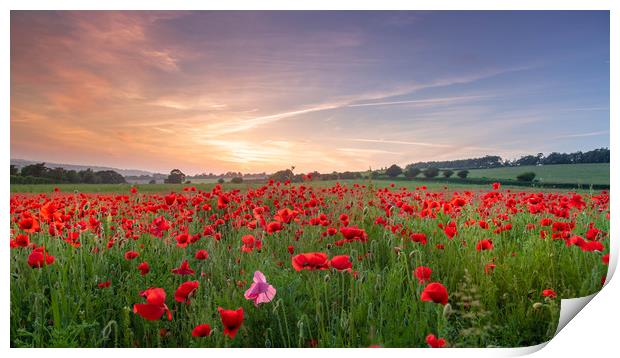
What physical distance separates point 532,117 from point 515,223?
0.88 metres

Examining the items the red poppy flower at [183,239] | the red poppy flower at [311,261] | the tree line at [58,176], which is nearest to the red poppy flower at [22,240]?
the tree line at [58,176]

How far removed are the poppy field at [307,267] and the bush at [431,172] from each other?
159mm

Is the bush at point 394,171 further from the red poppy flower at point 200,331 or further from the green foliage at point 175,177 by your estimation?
the red poppy flower at point 200,331

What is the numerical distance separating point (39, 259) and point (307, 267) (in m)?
1.86

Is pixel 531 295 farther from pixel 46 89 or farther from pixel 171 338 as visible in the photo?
pixel 46 89

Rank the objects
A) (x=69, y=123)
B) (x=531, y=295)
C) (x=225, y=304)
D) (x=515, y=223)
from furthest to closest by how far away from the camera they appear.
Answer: (x=515, y=223) < (x=69, y=123) < (x=531, y=295) < (x=225, y=304)

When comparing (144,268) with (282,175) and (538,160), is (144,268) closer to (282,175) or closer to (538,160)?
(282,175)

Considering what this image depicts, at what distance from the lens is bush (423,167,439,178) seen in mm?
4172

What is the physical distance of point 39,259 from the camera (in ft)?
10.9

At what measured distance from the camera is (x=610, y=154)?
4.03m

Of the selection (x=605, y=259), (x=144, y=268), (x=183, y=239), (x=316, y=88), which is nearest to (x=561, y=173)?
(x=605, y=259)

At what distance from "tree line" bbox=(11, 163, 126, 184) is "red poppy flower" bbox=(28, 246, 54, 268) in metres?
0.65

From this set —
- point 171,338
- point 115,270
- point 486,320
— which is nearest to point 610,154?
Answer: point 486,320

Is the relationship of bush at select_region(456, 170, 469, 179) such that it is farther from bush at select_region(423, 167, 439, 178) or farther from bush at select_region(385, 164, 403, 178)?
bush at select_region(385, 164, 403, 178)
